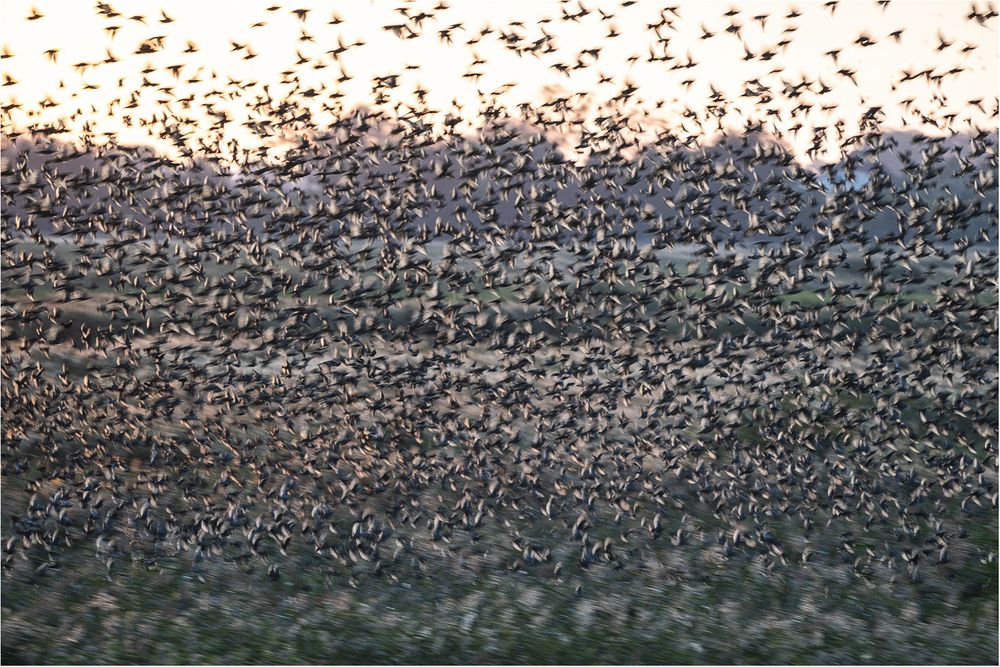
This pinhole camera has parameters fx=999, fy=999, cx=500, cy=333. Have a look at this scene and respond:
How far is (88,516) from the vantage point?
11.7 meters

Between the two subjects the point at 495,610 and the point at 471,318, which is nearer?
the point at 495,610

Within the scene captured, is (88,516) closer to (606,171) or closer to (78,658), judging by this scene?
(78,658)

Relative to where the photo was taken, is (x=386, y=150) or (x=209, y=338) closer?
Result: (x=386, y=150)

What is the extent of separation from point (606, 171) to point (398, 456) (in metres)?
5.11

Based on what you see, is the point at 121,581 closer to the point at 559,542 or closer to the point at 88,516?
the point at 88,516

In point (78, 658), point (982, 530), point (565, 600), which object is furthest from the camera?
point (982, 530)

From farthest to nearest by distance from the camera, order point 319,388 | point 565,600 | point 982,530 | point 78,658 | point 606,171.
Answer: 1. point 319,388
2. point 982,530
3. point 606,171
4. point 565,600
5. point 78,658

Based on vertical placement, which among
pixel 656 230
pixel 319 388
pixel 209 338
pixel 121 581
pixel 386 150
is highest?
pixel 386 150

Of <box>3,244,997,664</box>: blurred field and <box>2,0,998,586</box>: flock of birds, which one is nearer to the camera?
<box>3,244,997,664</box>: blurred field

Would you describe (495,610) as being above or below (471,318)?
below

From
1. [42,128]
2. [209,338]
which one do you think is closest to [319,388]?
[209,338]

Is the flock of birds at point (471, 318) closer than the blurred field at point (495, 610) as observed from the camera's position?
No

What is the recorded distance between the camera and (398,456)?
45.6ft

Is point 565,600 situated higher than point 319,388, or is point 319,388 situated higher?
point 319,388
